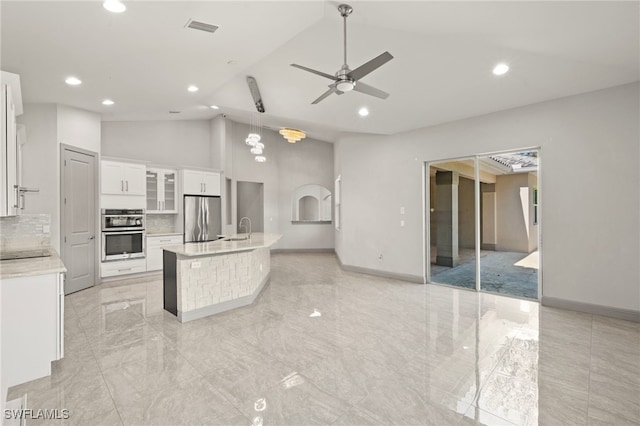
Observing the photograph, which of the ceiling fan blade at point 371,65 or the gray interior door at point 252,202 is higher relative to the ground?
the ceiling fan blade at point 371,65

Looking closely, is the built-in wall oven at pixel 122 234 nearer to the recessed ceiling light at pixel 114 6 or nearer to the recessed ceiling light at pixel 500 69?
the recessed ceiling light at pixel 114 6

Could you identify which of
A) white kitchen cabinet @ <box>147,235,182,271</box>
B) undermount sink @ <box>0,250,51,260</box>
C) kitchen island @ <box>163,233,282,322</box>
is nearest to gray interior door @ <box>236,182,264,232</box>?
white kitchen cabinet @ <box>147,235,182,271</box>

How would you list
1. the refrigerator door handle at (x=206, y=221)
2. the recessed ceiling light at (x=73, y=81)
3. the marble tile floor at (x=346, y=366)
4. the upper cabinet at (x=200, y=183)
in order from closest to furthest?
the marble tile floor at (x=346, y=366) → the recessed ceiling light at (x=73, y=81) → the upper cabinet at (x=200, y=183) → the refrigerator door handle at (x=206, y=221)

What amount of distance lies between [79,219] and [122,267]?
125 cm

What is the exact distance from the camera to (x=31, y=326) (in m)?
2.49

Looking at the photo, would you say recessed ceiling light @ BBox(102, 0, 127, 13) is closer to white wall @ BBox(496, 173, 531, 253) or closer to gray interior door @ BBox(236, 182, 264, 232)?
white wall @ BBox(496, 173, 531, 253)

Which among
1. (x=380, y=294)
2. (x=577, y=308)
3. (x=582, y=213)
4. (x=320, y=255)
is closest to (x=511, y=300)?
(x=577, y=308)

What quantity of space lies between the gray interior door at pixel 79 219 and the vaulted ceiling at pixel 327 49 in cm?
111

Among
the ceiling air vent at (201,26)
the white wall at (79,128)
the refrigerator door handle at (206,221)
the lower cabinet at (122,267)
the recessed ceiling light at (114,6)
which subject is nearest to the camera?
the recessed ceiling light at (114,6)

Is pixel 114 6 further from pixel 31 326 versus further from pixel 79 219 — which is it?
pixel 79 219

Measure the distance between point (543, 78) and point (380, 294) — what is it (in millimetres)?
3783

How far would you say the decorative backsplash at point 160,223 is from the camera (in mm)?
7055

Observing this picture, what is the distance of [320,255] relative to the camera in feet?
31.2

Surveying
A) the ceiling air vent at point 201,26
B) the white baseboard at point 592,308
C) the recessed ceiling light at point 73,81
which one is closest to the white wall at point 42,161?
the recessed ceiling light at point 73,81
